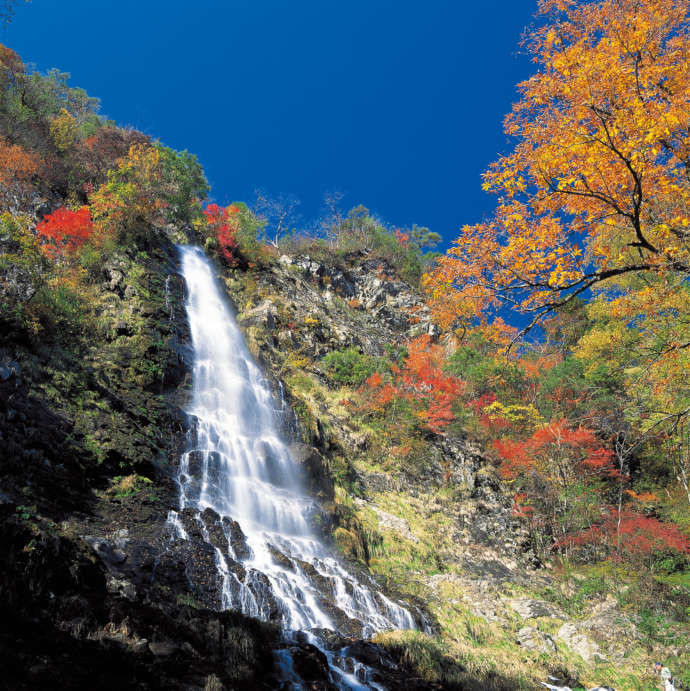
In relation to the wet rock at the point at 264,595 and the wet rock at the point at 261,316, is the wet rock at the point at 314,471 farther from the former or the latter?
the wet rock at the point at 261,316

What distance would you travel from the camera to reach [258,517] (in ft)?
38.0

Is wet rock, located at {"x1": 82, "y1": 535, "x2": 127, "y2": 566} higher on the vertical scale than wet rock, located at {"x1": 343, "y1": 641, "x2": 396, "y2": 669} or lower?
higher

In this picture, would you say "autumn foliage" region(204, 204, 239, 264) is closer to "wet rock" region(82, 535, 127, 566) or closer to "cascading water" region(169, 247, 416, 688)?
"cascading water" region(169, 247, 416, 688)

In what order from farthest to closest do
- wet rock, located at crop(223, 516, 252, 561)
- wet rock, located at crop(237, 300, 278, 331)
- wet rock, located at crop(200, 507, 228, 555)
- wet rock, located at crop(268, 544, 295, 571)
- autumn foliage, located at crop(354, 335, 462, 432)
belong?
wet rock, located at crop(237, 300, 278, 331) < autumn foliage, located at crop(354, 335, 462, 432) < wet rock, located at crop(268, 544, 295, 571) < wet rock, located at crop(223, 516, 252, 561) < wet rock, located at crop(200, 507, 228, 555)

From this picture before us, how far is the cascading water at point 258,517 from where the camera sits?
28.0 feet

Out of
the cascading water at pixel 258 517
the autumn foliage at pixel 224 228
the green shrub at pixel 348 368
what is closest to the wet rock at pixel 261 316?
the green shrub at pixel 348 368

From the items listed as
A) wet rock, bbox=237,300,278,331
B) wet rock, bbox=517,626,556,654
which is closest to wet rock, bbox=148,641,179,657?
wet rock, bbox=517,626,556,654

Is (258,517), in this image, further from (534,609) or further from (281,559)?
(534,609)

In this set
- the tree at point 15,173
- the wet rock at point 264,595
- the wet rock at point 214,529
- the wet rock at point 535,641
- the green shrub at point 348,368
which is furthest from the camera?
the green shrub at point 348,368

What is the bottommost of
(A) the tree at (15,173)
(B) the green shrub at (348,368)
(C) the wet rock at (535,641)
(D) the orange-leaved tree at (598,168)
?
(C) the wet rock at (535,641)

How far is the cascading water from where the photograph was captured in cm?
852

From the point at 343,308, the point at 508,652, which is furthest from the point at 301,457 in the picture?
the point at 343,308

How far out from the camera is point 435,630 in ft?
34.0

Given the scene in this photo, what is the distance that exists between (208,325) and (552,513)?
17490mm
